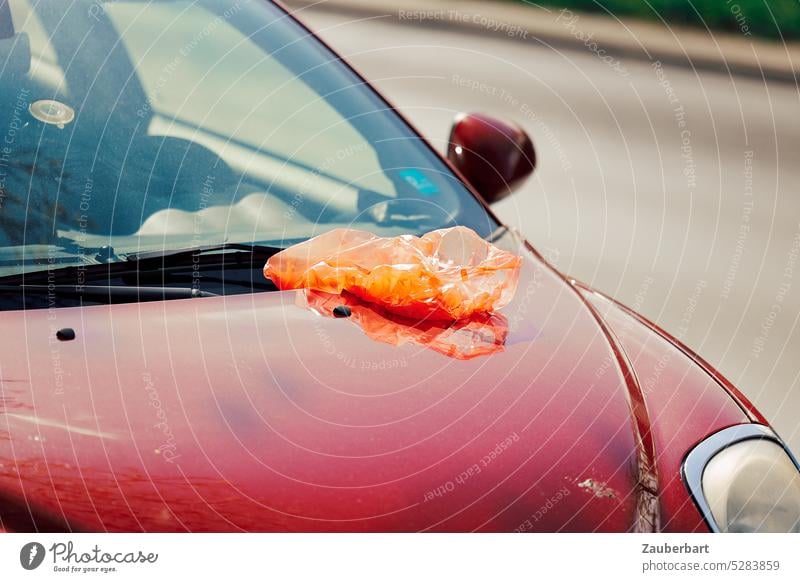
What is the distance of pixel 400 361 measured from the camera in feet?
5.84

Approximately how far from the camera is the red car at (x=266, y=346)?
1.41 metres

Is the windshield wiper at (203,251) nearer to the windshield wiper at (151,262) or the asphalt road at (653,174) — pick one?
the windshield wiper at (151,262)

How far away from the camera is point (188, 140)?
7.56ft

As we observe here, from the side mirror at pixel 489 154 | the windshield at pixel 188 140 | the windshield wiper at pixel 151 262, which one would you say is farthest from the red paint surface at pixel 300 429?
the side mirror at pixel 489 154

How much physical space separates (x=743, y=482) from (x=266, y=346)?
3.08ft

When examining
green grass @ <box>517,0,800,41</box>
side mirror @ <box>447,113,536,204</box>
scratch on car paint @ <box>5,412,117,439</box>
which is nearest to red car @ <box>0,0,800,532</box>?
scratch on car paint @ <box>5,412,117,439</box>

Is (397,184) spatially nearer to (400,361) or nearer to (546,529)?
(400,361)

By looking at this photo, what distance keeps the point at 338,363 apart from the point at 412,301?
323 millimetres

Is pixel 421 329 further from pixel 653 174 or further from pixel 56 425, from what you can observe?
pixel 653 174

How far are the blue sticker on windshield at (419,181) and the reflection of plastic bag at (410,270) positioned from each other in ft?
0.67

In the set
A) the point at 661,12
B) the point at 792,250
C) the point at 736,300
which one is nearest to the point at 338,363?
the point at 736,300

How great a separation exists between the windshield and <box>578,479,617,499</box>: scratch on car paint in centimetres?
90

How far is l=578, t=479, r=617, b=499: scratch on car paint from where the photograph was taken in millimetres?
1598
